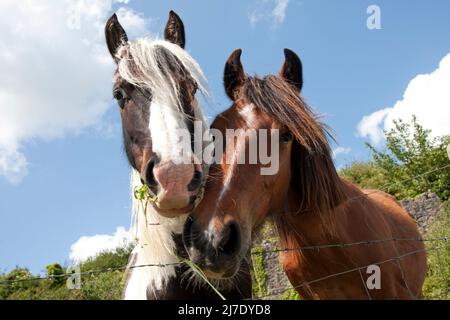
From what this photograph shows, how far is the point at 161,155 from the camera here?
2.12 meters

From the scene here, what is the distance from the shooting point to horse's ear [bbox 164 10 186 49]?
3.32 meters

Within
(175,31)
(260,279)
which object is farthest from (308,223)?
(260,279)

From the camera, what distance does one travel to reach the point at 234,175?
7.56 ft

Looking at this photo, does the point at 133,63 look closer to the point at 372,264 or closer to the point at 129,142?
the point at 129,142

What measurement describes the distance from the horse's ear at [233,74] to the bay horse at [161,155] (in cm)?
21

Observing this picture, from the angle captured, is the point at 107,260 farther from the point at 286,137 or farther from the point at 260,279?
the point at 286,137

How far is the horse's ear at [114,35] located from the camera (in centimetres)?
315

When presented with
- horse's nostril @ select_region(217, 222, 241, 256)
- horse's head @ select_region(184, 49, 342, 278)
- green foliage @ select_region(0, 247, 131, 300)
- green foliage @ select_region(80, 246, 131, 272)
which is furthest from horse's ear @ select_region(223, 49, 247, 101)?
green foliage @ select_region(80, 246, 131, 272)

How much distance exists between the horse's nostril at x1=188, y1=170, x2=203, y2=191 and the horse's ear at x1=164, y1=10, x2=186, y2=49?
1615 mm

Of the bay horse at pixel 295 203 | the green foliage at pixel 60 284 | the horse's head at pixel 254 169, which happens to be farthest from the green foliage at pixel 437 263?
the green foliage at pixel 60 284

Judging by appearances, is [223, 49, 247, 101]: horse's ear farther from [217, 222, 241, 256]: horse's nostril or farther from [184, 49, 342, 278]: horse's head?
[217, 222, 241, 256]: horse's nostril

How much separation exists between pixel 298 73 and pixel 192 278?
1.74m

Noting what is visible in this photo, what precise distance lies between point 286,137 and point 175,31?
4.89 ft

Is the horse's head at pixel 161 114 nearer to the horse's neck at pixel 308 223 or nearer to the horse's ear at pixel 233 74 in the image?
the horse's ear at pixel 233 74
